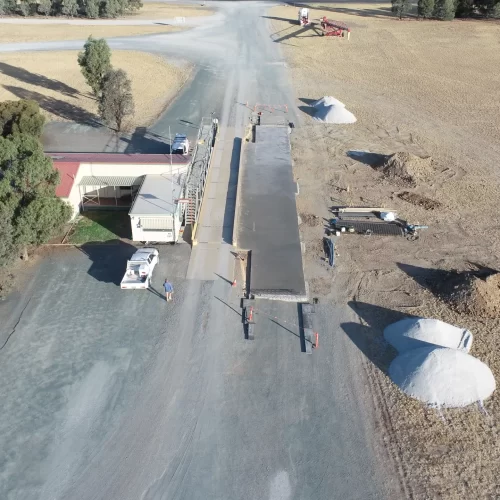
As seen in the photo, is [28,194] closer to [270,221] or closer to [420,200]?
[270,221]

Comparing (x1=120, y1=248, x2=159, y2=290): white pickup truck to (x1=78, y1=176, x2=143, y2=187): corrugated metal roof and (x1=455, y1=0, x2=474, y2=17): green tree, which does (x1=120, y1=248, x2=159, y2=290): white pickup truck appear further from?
(x1=455, y1=0, x2=474, y2=17): green tree

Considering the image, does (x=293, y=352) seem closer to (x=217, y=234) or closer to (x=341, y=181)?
(x=217, y=234)

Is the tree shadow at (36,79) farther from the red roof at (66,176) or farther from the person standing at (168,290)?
the person standing at (168,290)

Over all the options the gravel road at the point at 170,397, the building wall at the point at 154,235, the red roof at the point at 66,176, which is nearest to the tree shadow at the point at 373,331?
the gravel road at the point at 170,397

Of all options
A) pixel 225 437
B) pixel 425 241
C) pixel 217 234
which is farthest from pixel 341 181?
pixel 225 437

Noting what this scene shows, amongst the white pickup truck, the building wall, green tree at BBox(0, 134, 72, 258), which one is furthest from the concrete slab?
green tree at BBox(0, 134, 72, 258)

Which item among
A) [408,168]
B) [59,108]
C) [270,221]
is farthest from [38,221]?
[59,108]

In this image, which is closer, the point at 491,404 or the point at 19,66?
the point at 491,404
